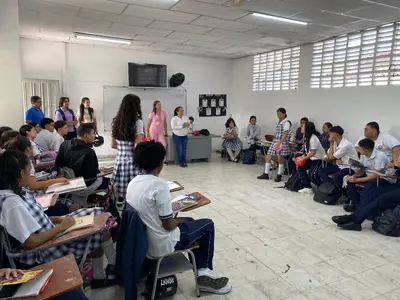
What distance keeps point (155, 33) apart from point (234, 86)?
3890mm

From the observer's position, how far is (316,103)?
6.34 m

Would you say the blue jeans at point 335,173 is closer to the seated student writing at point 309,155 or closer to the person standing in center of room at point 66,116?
the seated student writing at point 309,155

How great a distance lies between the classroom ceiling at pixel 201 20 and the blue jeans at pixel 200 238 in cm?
292

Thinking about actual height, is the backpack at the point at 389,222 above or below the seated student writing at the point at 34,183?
below

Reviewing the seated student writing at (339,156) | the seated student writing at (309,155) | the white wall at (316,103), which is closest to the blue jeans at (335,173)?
the seated student writing at (339,156)

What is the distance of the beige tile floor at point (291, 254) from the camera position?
91.6 inches

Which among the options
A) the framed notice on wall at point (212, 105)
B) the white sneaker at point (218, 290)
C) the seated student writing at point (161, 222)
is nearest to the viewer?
the seated student writing at point (161, 222)

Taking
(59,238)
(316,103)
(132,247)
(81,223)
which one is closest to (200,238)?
(132,247)

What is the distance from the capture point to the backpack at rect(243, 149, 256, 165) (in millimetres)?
7457

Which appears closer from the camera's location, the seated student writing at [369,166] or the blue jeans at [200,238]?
the blue jeans at [200,238]

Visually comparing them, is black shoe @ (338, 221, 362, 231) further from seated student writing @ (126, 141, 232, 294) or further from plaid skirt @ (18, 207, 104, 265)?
plaid skirt @ (18, 207, 104, 265)

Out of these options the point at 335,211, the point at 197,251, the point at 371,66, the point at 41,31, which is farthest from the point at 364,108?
the point at 41,31

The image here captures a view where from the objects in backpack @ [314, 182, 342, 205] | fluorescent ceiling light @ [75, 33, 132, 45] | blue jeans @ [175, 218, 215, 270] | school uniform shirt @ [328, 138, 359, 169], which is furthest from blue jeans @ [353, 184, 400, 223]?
fluorescent ceiling light @ [75, 33, 132, 45]

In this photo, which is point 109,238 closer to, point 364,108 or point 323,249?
point 323,249
